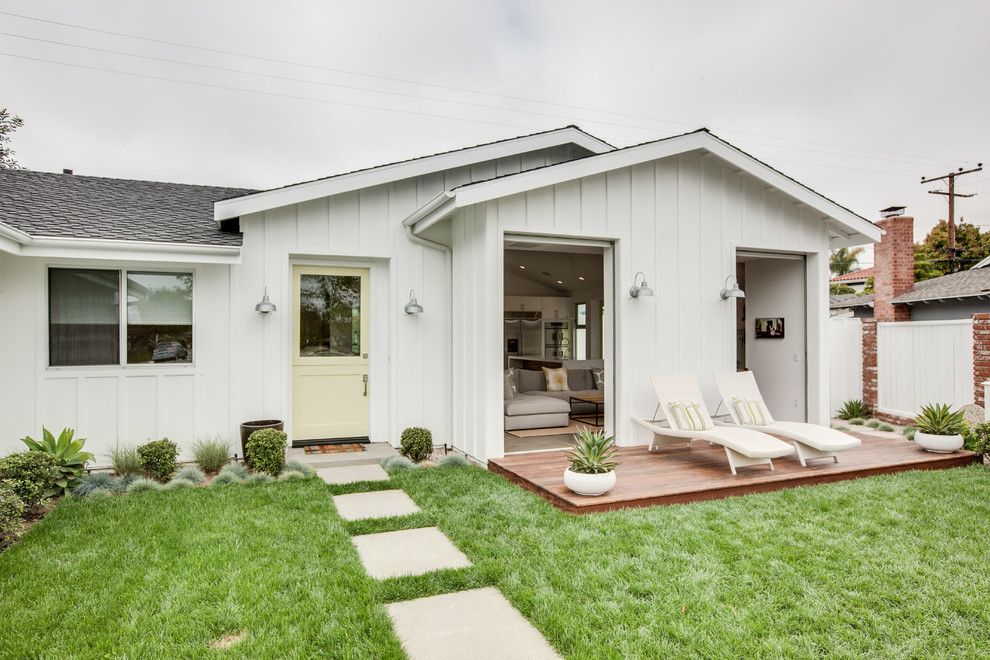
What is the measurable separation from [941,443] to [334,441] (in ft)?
24.0

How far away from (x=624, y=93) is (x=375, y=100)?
775 centimetres

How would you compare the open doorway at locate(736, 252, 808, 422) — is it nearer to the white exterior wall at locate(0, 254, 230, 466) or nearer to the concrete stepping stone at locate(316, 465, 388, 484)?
the concrete stepping stone at locate(316, 465, 388, 484)

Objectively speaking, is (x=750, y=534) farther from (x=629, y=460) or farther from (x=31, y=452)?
(x=31, y=452)

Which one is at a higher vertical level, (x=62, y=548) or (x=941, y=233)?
(x=941, y=233)

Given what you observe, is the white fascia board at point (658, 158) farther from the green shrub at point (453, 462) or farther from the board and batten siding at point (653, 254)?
the green shrub at point (453, 462)

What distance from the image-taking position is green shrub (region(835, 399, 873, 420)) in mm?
9836

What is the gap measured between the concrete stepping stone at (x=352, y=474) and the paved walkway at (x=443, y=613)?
5.38ft

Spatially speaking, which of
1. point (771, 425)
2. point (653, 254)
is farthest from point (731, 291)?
A: point (771, 425)

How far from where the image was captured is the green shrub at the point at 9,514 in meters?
3.98

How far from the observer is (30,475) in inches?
191

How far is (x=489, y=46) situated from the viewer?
47.9 feet

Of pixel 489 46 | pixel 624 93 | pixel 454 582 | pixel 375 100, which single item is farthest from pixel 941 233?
pixel 454 582

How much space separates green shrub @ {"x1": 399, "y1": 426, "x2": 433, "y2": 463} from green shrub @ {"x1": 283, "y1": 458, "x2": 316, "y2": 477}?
1.07m

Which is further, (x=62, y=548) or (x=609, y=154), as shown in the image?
(x=609, y=154)
